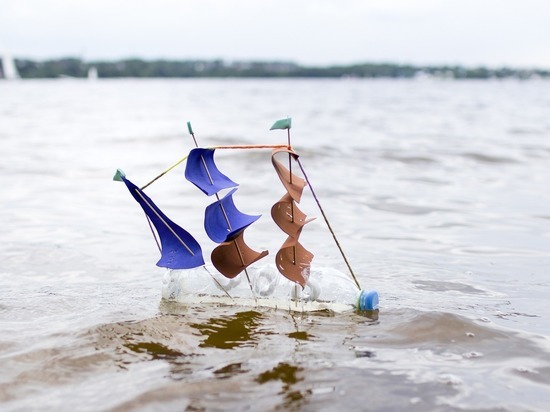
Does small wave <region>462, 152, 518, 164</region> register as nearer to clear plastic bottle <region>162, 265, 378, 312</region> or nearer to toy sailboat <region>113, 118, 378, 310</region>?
clear plastic bottle <region>162, 265, 378, 312</region>

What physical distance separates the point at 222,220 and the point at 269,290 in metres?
0.50

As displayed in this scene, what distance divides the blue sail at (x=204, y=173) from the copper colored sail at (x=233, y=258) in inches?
10.3

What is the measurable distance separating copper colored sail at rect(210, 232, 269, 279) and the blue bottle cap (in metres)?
0.55

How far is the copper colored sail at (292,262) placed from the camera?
3.26 meters

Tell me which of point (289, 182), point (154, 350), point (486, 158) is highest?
point (289, 182)

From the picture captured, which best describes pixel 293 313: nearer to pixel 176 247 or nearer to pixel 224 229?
pixel 224 229

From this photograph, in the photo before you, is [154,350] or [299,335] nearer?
[154,350]

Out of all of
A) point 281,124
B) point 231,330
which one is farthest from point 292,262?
point 281,124

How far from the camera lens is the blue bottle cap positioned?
136 inches

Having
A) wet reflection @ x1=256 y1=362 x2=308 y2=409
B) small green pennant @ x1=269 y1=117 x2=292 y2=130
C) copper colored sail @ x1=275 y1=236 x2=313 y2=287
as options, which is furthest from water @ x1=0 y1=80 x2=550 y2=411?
small green pennant @ x1=269 y1=117 x2=292 y2=130

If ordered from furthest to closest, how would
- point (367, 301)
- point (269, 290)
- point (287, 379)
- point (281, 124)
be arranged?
point (269, 290)
point (367, 301)
point (281, 124)
point (287, 379)

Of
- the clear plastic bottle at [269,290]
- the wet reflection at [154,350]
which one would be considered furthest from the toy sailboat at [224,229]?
the wet reflection at [154,350]

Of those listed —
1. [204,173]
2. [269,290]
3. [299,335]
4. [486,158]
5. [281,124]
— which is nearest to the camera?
[281,124]

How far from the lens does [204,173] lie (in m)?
3.28
